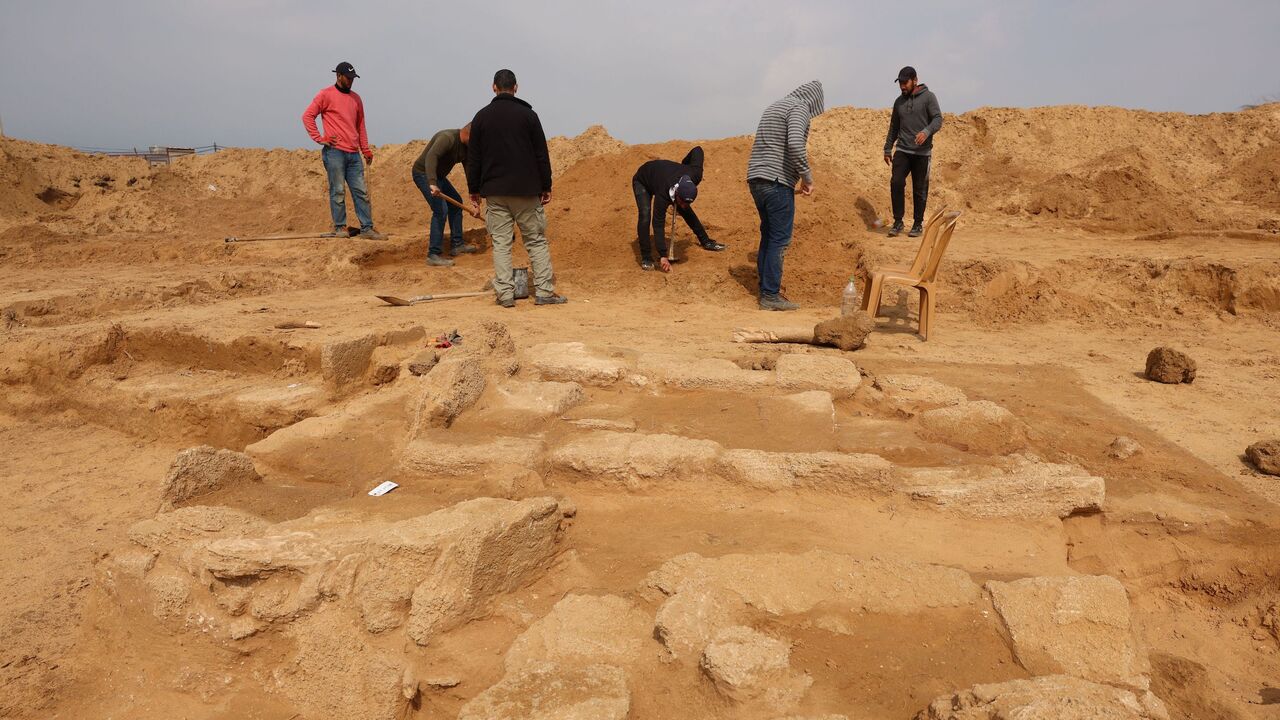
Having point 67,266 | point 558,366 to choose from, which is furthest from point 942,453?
point 67,266

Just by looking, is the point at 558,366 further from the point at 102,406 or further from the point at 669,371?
the point at 102,406

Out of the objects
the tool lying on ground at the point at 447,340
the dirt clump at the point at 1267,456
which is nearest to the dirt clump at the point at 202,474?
the tool lying on ground at the point at 447,340

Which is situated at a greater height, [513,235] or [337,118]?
[337,118]

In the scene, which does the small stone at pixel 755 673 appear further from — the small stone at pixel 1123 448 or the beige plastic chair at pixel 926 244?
the beige plastic chair at pixel 926 244

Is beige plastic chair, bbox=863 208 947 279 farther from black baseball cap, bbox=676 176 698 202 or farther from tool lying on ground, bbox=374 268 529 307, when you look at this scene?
tool lying on ground, bbox=374 268 529 307

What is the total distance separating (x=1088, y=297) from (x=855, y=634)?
5.21 meters

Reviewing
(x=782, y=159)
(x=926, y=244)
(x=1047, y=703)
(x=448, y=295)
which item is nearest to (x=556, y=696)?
(x=1047, y=703)

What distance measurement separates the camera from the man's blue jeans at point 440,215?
26.1 ft

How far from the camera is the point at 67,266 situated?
8484mm

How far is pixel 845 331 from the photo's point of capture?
5055mm

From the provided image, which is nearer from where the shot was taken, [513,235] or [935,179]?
[513,235]

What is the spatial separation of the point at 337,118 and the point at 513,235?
3.27m

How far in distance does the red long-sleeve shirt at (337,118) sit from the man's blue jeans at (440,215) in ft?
2.21

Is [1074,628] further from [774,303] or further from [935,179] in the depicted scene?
[935,179]
